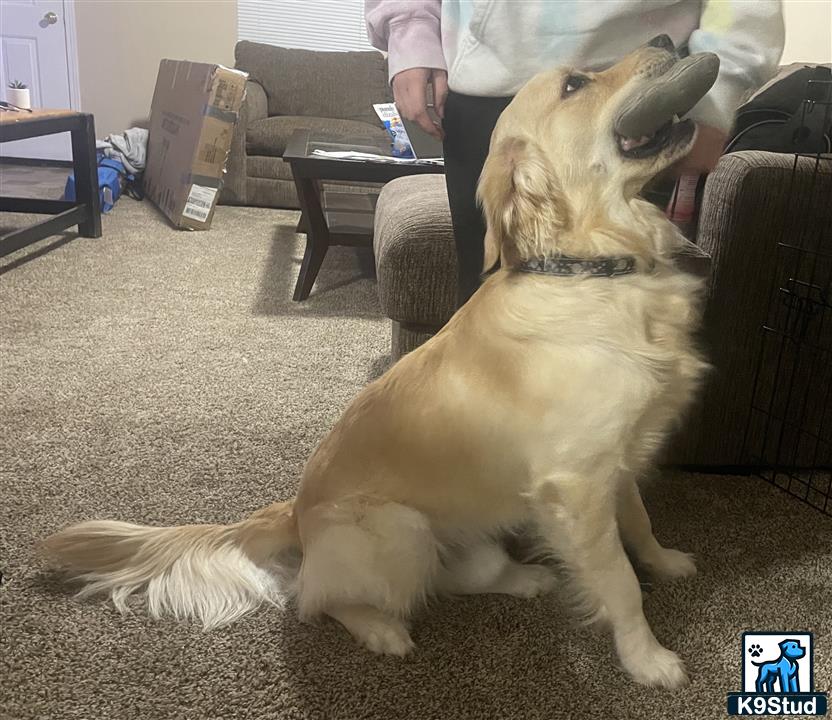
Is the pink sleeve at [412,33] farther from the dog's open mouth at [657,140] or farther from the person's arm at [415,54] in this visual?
the dog's open mouth at [657,140]

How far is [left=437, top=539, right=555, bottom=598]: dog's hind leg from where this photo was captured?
115cm

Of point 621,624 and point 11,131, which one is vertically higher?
point 11,131

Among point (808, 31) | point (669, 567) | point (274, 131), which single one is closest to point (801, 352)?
point (669, 567)

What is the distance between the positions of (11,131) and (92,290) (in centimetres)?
65

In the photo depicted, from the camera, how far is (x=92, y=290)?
260cm

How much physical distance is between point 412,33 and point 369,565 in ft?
2.39

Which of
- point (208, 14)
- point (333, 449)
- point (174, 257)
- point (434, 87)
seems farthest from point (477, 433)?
point (208, 14)

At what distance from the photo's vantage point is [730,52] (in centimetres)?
94

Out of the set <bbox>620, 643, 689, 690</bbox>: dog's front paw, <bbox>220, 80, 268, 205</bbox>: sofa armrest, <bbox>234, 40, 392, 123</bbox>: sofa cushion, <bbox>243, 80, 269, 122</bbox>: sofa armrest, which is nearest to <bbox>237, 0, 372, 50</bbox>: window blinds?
<bbox>234, 40, 392, 123</bbox>: sofa cushion

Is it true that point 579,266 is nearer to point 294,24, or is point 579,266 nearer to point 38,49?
point 294,24

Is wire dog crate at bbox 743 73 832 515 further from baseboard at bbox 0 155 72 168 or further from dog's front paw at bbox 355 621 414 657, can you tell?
baseboard at bbox 0 155 72 168

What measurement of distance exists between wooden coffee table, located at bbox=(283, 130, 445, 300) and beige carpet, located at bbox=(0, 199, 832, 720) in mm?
173

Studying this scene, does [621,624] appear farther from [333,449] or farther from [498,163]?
[498,163]

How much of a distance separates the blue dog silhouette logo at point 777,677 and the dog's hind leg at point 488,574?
11.6 inches
